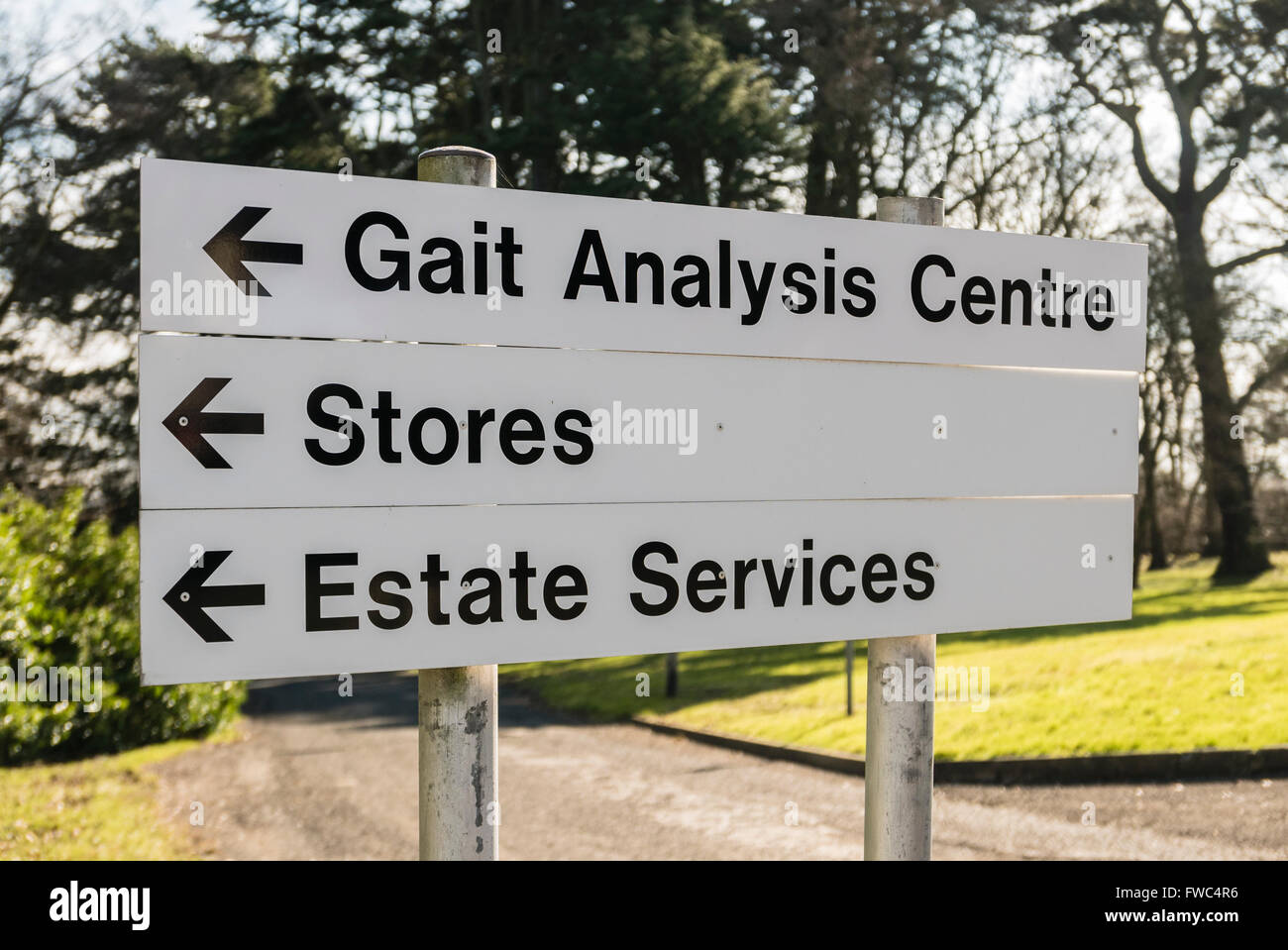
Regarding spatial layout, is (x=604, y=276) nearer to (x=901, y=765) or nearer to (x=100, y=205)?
(x=901, y=765)

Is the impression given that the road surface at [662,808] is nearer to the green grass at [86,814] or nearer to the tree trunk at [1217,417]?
the green grass at [86,814]

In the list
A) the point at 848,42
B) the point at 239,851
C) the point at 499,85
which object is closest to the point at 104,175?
the point at 499,85

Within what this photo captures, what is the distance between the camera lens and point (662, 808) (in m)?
9.45

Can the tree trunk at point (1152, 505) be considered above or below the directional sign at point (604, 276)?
below

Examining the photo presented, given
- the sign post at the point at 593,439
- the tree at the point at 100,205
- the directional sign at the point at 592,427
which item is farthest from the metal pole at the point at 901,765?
the tree at the point at 100,205

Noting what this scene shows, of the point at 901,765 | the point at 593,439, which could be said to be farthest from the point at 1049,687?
the point at 593,439

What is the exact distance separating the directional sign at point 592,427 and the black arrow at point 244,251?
116mm

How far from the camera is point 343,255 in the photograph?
6.46ft

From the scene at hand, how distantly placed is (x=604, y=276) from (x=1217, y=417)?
2615 centimetres

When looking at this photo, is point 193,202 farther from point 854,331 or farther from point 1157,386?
point 1157,386

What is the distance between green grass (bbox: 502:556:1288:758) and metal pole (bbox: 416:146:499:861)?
29.0 ft

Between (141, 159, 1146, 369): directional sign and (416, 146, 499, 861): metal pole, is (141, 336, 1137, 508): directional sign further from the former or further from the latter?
(416, 146, 499, 861): metal pole

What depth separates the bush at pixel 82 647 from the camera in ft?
33.7
